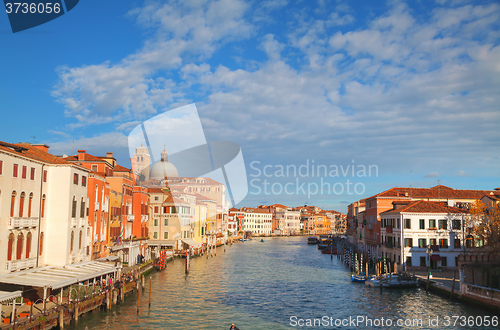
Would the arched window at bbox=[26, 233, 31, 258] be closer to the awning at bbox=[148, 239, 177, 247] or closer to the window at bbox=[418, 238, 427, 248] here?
the awning at bbox=[148, 239, 177, 247]

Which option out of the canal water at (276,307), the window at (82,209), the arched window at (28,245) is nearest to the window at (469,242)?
the canal water at (276,307)

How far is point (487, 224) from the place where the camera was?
1363 inches

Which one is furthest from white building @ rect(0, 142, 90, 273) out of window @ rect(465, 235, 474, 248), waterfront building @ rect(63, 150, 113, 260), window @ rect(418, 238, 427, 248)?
window @ rect(465, 235, 474, 248)

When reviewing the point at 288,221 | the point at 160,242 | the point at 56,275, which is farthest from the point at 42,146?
the point at 288,221

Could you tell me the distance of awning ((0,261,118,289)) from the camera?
19.6 meters

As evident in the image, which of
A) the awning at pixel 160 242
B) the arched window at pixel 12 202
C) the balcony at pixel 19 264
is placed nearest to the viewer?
the balcony at pixel 19 264

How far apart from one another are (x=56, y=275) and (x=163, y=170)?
66.0 meters

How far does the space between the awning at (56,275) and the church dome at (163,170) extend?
59315 mm

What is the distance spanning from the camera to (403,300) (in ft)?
96.1

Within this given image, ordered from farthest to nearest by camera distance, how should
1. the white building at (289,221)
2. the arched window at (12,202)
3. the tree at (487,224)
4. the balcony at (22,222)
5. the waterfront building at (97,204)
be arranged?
1. the white building at (289,221)
2. the tree at (487,224)
3. the waterfront building at (97,204)
4. the arched window at (12,202)
5. the balcony at (22,222)

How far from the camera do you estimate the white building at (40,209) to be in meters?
20.8

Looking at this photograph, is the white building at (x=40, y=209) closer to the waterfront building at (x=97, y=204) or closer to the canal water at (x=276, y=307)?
the waterfront building at (x=97, y=204)

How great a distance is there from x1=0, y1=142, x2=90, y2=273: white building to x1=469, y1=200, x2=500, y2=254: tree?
3074 cm

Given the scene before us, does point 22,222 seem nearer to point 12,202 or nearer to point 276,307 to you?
point 12,202
